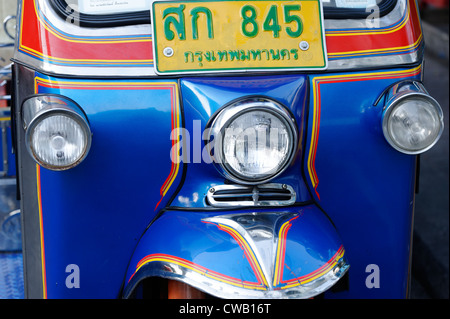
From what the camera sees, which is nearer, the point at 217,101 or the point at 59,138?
the point at 59,138

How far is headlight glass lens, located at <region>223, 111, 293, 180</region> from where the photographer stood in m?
1.94

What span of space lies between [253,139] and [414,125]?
57 centimetres

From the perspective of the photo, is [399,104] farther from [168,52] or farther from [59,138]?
[59,138]

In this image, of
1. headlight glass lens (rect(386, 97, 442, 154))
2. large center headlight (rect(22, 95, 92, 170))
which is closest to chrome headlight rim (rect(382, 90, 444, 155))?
headlight glass lens (rect(386, 97, 442, 154))

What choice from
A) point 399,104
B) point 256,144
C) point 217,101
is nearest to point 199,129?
point 217,101

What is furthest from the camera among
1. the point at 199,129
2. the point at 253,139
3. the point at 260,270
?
the point at 199,129

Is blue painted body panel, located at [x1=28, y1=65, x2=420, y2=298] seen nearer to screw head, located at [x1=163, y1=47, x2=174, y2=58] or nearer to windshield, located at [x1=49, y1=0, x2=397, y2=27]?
screw head, located at [x1=163, y1=47, x2=174, y2=58]

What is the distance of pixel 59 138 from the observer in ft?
6.20

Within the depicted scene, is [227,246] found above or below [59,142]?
below

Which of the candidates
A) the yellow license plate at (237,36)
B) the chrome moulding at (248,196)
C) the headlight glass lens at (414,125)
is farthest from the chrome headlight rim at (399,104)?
the chrome moulding at (248,196)

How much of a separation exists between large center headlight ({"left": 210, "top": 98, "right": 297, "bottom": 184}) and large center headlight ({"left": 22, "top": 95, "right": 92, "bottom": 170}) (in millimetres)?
431

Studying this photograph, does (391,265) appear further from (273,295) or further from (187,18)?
(187,18)

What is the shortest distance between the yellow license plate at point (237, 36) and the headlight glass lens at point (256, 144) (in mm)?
255

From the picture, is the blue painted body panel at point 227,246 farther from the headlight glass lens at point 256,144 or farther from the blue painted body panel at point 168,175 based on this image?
the headlight glass lens at point 256,144
